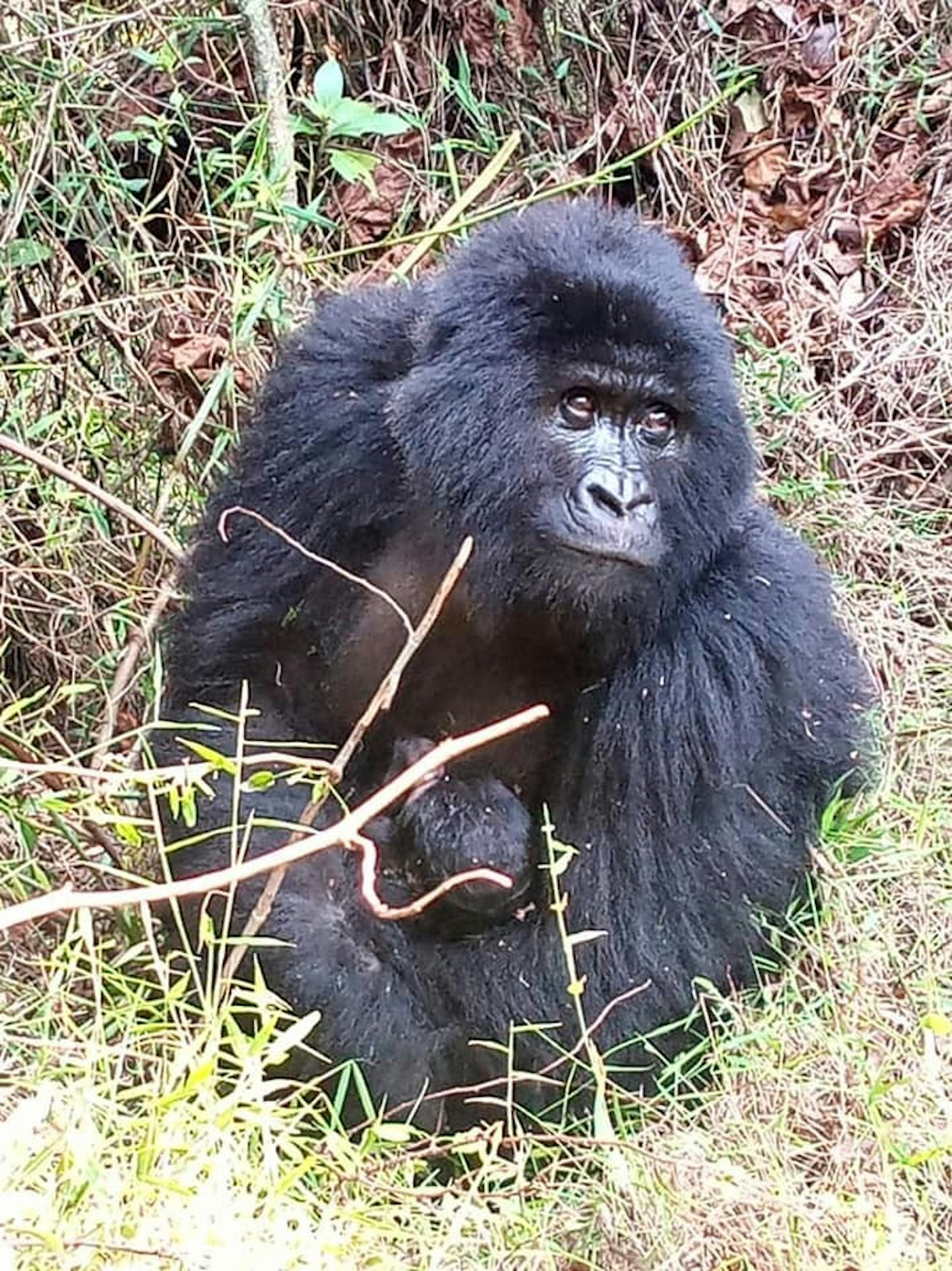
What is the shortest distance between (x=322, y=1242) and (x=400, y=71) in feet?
12.2

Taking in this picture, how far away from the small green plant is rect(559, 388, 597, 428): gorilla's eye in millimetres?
1359

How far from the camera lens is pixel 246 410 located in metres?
4.51

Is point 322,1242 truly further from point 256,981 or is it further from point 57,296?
point 57,296

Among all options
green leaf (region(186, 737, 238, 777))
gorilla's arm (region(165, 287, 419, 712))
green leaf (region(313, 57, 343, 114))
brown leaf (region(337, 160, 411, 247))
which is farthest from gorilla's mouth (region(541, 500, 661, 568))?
brown leaf (region(337, 160, 411, 247))

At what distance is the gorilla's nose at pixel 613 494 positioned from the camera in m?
3.47

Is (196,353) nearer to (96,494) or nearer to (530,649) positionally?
(96,494)

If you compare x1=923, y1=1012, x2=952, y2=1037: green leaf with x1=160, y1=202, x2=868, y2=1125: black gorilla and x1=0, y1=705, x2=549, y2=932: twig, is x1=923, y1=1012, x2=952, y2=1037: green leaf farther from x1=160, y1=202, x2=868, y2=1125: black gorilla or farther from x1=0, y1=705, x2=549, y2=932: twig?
x1=0, y1=705, x2=549, y2=932: twig

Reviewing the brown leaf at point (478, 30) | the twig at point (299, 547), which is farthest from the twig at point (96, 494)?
the brown leaf at point (478, 30)

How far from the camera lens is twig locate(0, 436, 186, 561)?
3656 millimetres

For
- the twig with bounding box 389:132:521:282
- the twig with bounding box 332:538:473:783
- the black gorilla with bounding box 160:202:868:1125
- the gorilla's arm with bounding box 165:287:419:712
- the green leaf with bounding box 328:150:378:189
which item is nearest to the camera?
the twig with bounding box 332:538:473:783

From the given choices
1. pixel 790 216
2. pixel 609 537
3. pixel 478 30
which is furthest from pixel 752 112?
pixel 609 537

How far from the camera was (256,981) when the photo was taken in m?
3.22

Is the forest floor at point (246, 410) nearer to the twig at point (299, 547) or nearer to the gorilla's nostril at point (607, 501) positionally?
the twig at point (299, 547)

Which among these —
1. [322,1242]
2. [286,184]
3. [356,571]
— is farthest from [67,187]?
[322,1242]
